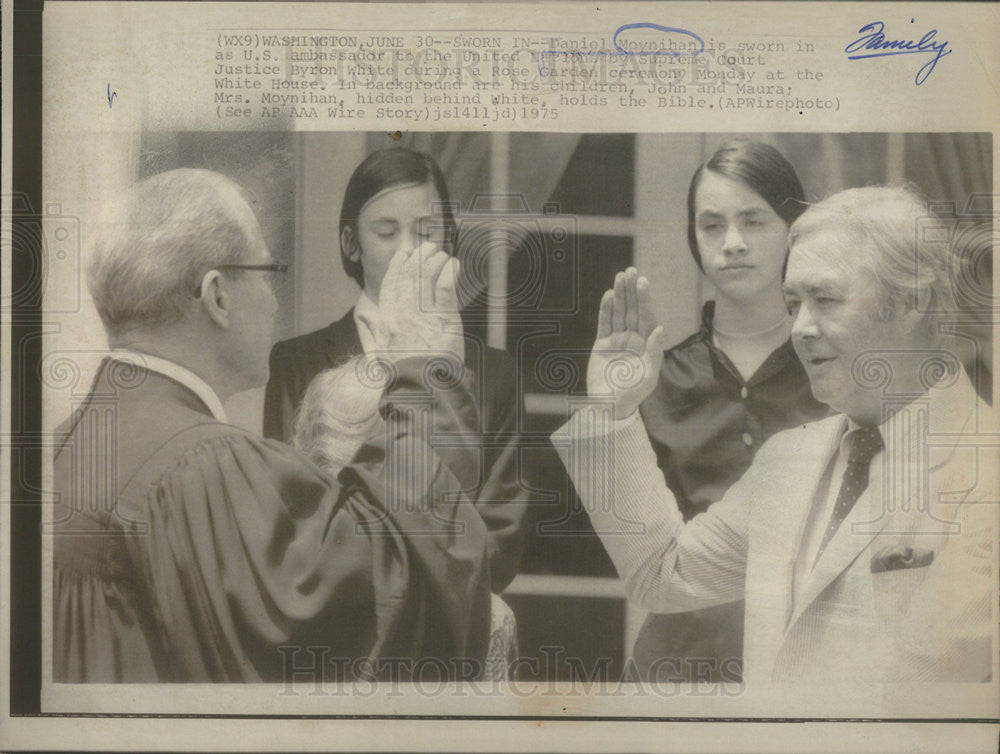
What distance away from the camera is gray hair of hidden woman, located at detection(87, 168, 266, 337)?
9.66 feet

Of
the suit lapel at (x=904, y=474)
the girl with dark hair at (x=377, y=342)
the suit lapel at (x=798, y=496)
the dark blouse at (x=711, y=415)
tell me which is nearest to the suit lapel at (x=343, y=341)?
the girl with dark hair at (x=377, y=342)

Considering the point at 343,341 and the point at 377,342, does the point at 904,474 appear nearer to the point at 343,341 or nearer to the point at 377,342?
the point at 377,342

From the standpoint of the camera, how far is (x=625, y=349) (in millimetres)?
2947

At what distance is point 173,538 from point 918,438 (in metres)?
2.33

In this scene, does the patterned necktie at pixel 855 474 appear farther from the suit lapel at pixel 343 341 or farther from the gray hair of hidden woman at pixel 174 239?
the gray hair of hidden woman at pixel 174 239

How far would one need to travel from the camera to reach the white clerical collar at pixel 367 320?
2938 mm

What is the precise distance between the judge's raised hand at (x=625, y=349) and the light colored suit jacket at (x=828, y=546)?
3.5 inches

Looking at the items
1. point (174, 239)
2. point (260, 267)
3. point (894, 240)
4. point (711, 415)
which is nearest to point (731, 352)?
point (711, 415)

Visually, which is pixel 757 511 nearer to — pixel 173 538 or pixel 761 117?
pixel 761 117

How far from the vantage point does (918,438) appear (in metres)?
2.97

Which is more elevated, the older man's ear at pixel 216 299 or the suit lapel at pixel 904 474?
the older man's ear at pixel 216 299

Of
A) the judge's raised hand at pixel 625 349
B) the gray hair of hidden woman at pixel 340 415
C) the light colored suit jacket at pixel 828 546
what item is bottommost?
the light colored suit jacket at pixel 828 546

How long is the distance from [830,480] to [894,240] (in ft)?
2.54
